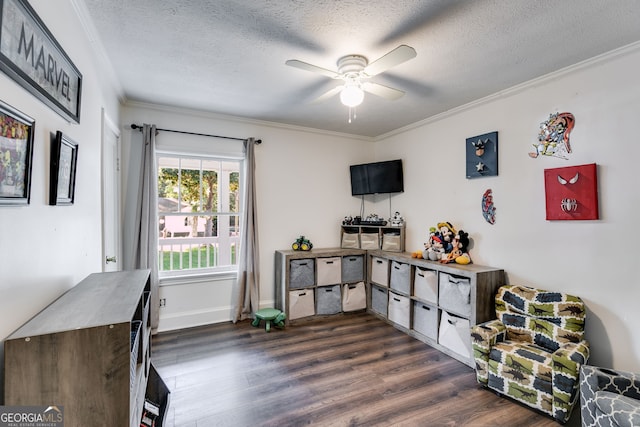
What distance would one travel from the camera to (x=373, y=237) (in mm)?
4113

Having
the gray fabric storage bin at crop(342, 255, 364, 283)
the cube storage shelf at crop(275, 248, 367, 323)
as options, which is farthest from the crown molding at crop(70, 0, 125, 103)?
the gray fabric storage bin at crop(342, 255, 364, 283)

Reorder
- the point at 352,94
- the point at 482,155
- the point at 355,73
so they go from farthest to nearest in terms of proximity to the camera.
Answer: the point at 482,155, the point at 355,73, the point at 352,94

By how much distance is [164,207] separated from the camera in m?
A: 3.46

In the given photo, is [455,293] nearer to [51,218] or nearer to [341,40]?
[341,40]

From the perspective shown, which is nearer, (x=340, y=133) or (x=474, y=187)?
(x=474, y=187)

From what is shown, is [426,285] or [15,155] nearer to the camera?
[15,155]

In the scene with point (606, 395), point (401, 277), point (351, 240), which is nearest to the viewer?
point (606, 395)

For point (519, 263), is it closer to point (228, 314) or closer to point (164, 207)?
point (228, 314)

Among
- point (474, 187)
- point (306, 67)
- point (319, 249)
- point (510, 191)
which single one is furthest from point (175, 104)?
point (510, 191)

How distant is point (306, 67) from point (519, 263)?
8.28ft

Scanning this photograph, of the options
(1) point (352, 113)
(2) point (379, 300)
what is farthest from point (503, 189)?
(2) point (379, 300)

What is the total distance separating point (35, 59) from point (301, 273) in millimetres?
3022

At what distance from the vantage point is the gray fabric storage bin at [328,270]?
12.4ft

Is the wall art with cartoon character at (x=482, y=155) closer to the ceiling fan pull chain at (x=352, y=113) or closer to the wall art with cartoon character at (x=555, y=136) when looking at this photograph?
the wall art with cartoon character at (x=555, y=136)
